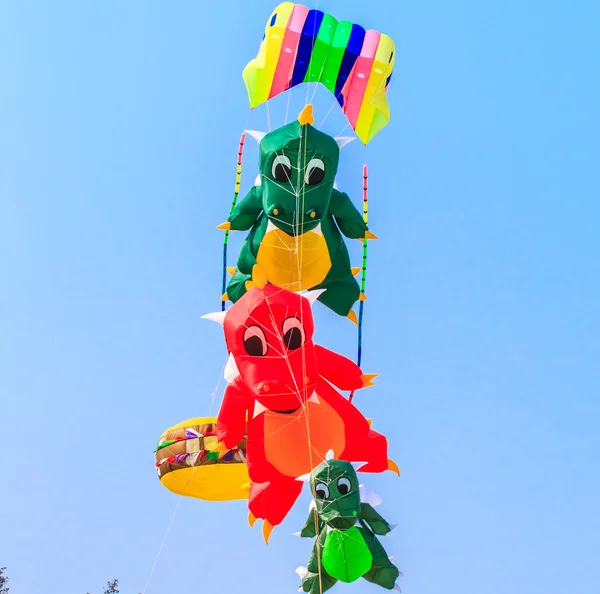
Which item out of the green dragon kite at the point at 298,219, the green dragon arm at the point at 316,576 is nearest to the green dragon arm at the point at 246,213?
the green dragon kite at the point at 298,219

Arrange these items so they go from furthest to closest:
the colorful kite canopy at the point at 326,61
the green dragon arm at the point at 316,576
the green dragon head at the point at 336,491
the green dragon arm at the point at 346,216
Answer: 1. the green dragon arm at the point at 346,216
2. the colorful kite canopy at the point at 326,61
3. the green dragon arm at the point at 316,576
4. the green dragon head at the point at 336,491

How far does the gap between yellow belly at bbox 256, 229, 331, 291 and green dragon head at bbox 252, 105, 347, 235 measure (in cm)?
14

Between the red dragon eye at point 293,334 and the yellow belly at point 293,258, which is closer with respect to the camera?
the red dragon eye at point 293,334

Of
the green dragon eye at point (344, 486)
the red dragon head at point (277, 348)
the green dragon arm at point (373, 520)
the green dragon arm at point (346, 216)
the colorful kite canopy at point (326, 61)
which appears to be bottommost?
the green dragon eye at point (344, 486)

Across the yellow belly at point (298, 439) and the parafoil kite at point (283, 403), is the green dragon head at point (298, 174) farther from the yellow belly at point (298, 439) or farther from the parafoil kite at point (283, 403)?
the yellow belly at point (298, 439)

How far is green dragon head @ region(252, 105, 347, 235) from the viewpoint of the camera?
1070cm

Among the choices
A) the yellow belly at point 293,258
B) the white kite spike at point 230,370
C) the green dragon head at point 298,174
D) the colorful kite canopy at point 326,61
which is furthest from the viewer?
the white kite spike at point 230,370

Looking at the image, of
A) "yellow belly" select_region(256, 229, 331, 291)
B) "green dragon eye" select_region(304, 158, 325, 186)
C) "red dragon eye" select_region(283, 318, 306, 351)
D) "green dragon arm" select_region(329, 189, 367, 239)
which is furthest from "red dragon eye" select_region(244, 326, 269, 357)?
"green dragon arm" select_region(329, 189, 367, 239)

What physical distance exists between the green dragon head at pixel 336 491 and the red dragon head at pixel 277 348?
0.84 metres

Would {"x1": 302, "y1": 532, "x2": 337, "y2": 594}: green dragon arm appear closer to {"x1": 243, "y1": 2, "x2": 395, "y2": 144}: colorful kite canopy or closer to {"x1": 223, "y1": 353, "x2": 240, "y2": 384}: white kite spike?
{"x1": 223, "y1": 353, "x2": 240, "y2": 384}: white kite spike

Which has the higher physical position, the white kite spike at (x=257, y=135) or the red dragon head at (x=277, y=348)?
the white kite spike at (x=257, y=135)

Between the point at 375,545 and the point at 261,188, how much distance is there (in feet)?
15.4

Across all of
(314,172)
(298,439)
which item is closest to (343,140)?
(314,172)

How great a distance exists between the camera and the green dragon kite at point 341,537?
10.1m
